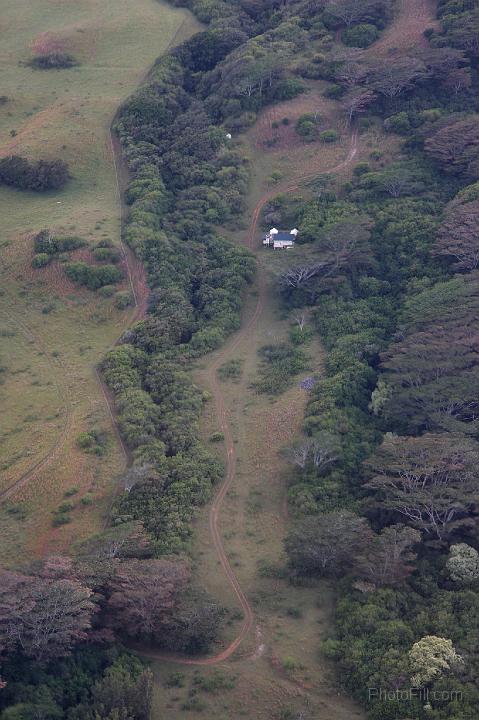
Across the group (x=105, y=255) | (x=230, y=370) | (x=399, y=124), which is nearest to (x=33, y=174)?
(x=105, y=255)

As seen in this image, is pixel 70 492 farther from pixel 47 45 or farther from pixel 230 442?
pixel 47 45

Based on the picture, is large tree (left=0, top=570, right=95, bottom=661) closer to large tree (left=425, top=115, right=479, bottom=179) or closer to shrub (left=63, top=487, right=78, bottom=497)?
shrub (left=63, top=487, right=78, bottom=497)

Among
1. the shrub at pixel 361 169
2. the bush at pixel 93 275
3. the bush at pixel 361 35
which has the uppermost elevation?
the bush at pixel 361 35

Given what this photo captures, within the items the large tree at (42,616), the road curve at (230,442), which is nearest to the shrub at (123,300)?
the road curve at (230,442)

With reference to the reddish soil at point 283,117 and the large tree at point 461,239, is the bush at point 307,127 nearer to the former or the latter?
the reddish soil at point 283,117

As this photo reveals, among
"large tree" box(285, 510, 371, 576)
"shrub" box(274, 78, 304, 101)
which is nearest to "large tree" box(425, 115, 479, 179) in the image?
"shrub" box(274, 78, 304, 101)

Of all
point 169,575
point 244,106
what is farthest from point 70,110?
point 169,575
